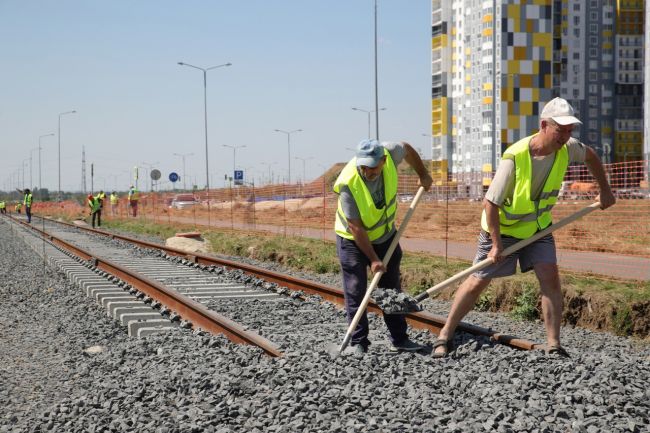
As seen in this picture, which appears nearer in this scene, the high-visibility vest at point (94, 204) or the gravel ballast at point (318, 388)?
the gravel ballast at point (318, 388)

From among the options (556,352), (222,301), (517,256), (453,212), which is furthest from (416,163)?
(453,212)

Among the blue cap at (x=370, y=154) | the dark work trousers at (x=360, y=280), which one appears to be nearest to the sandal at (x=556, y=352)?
the dark work trousers at (x=360, y=280)

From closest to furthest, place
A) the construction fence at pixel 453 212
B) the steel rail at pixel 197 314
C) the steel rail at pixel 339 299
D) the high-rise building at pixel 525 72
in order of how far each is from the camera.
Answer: the steel rail at pixel 339 299 < the steel rail at pixel 197 314 < the construction fence at pixel 453 212 < the high-rise building at pixel 525 72

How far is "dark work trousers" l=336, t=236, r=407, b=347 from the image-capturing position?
6.29 m

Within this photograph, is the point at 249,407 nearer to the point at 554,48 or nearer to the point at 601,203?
the point at 601,203

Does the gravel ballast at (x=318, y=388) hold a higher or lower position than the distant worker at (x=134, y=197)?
lower

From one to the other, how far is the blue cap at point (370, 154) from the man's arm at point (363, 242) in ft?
Result: 1.56

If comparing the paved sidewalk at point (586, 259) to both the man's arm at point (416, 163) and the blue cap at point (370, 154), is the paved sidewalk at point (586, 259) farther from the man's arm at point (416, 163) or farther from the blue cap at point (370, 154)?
the blue cap at point (370, 154)

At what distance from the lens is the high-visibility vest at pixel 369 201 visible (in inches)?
236

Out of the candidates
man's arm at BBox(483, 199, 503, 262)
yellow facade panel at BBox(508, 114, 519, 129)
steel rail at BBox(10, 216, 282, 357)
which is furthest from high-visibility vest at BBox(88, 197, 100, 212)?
yellow facade panel at BBox(508, 114, 519, 129)

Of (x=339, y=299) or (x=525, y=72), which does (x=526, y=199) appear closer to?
(x=339, y=299)

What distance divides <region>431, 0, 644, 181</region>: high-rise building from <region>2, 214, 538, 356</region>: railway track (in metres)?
55.8

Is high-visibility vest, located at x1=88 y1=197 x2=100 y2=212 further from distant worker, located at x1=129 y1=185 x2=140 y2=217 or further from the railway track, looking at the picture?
the railway track

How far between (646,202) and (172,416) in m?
19.6
